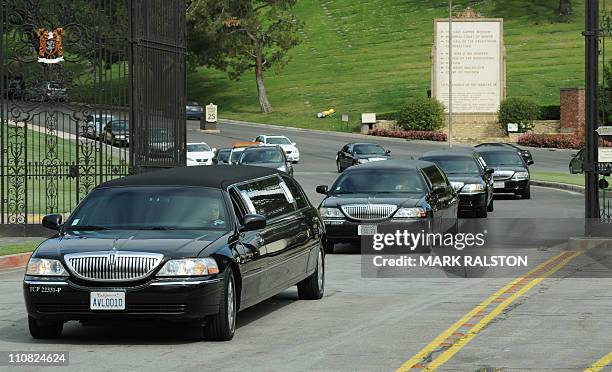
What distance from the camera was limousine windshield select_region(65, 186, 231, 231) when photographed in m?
13.6

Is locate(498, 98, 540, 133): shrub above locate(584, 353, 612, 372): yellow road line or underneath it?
above

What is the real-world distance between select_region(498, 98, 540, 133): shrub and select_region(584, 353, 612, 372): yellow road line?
73.1 m

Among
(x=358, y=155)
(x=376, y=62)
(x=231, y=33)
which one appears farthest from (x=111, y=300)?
(x=376, y=62)

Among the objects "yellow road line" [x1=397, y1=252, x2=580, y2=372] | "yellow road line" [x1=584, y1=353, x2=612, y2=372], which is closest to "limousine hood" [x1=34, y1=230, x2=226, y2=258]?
"yellow road line" [x1=397, y1=252, x2=580, y2=372]

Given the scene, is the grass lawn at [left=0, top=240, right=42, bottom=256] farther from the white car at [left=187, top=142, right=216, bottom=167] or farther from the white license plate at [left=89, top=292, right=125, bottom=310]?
the white car at [left=187, top=142, right=216, bottom=167]

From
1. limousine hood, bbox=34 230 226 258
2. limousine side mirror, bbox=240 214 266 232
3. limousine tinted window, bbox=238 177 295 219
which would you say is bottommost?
limousine hood, bbox=34 230 226 258

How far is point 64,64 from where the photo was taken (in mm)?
26750

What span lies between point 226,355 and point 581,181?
38415 mm

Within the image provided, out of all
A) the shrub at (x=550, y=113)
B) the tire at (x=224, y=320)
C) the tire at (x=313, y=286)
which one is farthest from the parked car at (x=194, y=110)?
the tire at (x=224, y=320)

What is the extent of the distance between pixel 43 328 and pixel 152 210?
1.76 m

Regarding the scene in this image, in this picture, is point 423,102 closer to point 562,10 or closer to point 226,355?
point 562,10

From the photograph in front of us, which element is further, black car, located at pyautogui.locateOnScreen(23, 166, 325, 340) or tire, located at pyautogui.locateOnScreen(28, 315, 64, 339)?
tire, located at pyautogui.locateOnScreen(28, 315, 64, 339)

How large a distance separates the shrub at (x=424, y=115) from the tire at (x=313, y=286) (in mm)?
69600

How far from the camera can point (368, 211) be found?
889 inches
